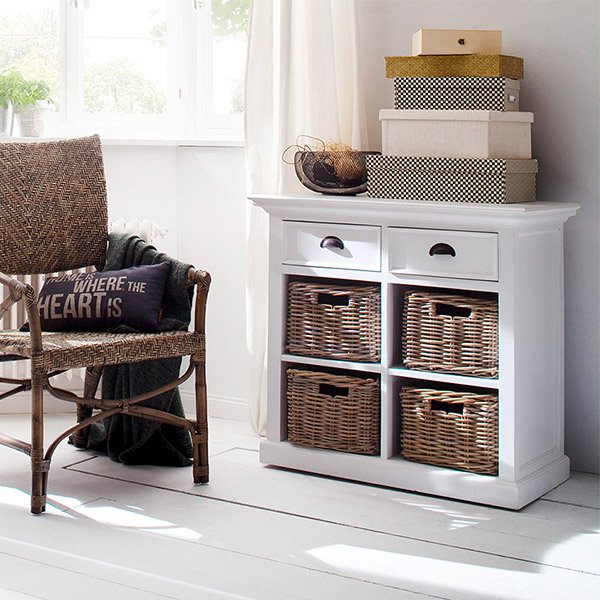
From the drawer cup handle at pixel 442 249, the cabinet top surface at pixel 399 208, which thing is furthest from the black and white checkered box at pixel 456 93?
the drawer cup handle at pixel 442 249

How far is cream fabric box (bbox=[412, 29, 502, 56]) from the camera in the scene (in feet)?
9.20

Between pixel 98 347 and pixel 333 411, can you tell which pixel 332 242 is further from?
pixel 98 347

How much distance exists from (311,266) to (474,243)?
488 millimetres

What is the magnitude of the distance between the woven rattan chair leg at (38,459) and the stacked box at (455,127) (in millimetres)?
1043

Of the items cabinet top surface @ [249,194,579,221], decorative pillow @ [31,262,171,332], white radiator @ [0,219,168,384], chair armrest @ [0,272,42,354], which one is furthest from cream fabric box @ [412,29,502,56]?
chair armrest @ [0,272,42,354]

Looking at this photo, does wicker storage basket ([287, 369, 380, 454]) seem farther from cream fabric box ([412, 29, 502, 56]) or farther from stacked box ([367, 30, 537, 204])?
cream fabric box ([412, 29, 502, 56])

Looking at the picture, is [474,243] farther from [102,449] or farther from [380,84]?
[102,449]

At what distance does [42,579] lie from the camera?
7.35 ft

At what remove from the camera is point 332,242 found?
2.87 metres

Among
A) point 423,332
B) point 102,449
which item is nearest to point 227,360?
point 102,449

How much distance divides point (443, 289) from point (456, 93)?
0.51 meters

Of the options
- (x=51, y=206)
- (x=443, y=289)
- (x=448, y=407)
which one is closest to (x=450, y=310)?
(x=443, y=289)

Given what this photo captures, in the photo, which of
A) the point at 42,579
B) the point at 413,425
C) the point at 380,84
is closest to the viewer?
the point at 42,579

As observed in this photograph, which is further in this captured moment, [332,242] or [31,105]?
[31,105]
